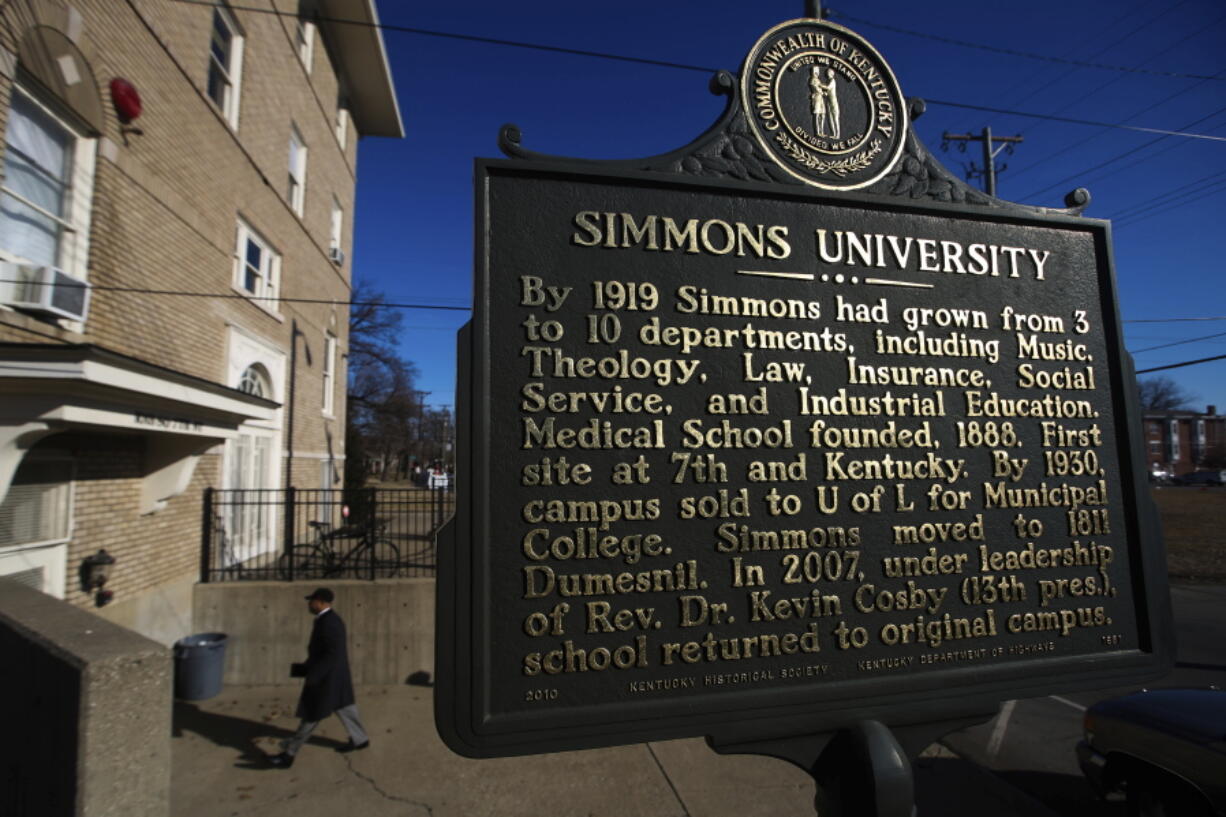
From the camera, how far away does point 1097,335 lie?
105 inches

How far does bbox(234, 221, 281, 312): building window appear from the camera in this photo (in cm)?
995

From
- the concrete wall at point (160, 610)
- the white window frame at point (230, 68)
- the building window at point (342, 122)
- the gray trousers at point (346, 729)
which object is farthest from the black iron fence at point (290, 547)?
the building window at point (342, 122)

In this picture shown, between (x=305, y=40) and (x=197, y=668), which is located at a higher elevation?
(x=305, y=40)

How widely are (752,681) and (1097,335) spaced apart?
6.87 feet

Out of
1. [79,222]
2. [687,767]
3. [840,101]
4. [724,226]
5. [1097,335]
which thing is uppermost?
[79,222]

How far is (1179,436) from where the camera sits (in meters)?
77.9

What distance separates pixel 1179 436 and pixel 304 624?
102 meters

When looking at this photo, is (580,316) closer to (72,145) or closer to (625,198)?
(625,198)

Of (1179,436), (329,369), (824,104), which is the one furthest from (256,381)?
(1179,436)

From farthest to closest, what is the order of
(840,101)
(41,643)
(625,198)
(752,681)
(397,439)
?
(397,439)
(41,643)
(840,101)
(625,198)
(752,681)

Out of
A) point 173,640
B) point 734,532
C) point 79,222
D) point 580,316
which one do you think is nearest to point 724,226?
point 580,316

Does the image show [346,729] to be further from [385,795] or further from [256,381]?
[256,381]

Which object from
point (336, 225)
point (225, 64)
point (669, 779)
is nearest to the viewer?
point (669, 779)

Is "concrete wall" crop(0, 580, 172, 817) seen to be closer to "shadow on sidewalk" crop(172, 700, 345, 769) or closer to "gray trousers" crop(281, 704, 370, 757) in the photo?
"gray trousers" crop(281, 704, 370, 757)
